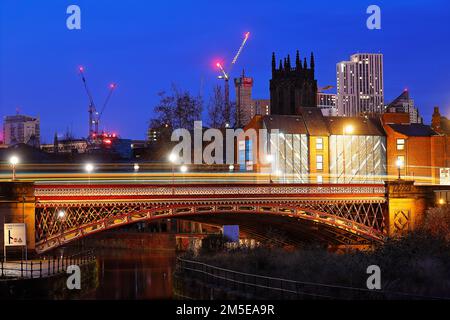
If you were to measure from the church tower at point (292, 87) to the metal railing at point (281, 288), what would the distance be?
119m

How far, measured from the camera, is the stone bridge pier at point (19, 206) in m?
55.5

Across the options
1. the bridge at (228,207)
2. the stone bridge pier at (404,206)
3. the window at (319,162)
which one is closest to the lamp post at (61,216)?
the bridge at (228,207)

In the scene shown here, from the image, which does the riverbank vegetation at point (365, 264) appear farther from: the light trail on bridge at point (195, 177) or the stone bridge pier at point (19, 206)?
the light trail on bridge at point (195, 177)

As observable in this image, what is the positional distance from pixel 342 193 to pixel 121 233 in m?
43.9

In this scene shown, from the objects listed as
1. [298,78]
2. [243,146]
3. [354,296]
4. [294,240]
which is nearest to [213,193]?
[294,240]

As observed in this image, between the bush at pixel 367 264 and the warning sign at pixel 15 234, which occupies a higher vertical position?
the warning sign at pixel 15 234

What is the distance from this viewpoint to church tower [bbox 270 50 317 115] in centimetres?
16738

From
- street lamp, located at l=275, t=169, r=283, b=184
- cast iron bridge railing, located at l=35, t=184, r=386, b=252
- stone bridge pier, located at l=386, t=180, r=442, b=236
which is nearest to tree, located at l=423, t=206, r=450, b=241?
stone bridge pier, located at l=386, t=180, r=442, b=236

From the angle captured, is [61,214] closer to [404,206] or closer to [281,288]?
[281,288]

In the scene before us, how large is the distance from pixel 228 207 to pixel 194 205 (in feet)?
9.29

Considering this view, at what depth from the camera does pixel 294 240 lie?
77.5 meters

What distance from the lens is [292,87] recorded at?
170250 millimetres

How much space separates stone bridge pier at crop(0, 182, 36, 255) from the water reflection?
19.5 ft

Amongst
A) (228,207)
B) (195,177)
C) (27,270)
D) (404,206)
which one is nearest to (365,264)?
(27,270)
